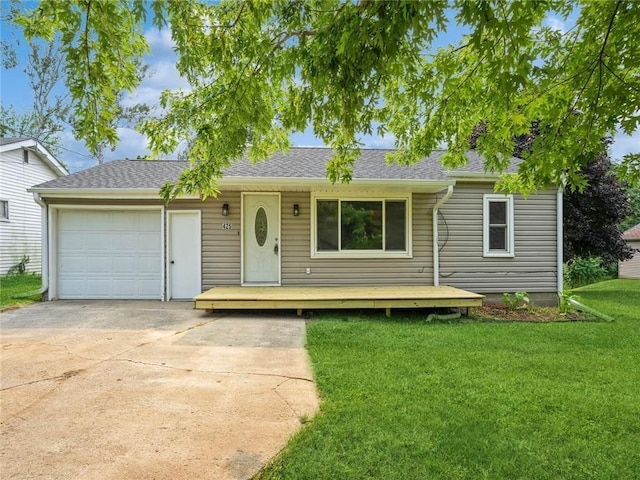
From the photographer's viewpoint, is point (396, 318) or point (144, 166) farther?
point (144, 166)

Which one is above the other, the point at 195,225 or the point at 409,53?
the point at 409,53

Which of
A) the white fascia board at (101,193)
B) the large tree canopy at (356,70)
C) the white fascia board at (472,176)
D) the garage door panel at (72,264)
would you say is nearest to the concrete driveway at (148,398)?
the large tree canopy at (356,70)

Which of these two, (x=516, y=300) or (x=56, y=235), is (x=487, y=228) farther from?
(x=56, y=235)

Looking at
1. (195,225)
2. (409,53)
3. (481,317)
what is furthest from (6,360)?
(481,317)

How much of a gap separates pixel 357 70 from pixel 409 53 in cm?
47

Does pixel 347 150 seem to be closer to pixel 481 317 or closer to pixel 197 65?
pixel 197 65

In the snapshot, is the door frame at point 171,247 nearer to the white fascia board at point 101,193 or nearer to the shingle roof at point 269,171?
the white fascia board at point 101,193

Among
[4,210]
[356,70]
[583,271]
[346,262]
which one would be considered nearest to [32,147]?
[4,210]

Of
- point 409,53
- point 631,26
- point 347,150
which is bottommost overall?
point 347,150

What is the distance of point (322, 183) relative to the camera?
26.6 ft

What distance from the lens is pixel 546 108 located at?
11.2 feet

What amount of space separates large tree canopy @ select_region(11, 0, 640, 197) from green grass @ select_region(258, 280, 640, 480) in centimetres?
194

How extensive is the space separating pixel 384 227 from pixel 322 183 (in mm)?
1805

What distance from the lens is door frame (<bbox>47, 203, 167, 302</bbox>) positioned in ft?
28.5
